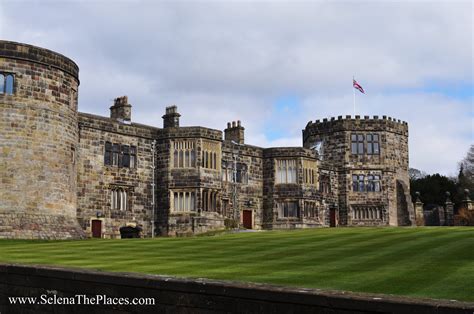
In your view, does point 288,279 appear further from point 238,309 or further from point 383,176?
point 383,176

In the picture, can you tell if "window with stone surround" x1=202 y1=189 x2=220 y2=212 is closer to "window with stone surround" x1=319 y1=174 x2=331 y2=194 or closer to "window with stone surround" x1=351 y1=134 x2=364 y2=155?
"window with stone surround" x1=319 y1=174 x2=331 y2=194

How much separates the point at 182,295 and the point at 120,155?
31.2 meters

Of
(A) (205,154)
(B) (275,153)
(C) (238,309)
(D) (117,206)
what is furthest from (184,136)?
(C) (238,309)

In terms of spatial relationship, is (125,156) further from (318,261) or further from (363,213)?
(318,261)

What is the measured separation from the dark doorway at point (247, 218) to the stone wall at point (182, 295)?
34956 mm

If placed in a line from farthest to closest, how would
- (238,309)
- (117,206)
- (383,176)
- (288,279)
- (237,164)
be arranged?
(383,176) → (237,164) → (117,206) → (288,279) → (238,309)

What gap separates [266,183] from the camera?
162 ft

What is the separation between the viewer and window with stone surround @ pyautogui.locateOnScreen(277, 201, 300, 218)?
1912 inches

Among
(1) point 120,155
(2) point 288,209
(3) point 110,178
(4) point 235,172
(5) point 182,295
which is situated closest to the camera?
(5) point 182,295

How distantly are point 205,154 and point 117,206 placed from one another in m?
7.00

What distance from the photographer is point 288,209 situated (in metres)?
48.8

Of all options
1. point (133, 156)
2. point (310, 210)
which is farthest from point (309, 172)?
point (133, 156)

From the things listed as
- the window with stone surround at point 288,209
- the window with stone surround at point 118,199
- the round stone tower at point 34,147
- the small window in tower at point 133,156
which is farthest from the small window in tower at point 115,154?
the window with stone surround at point 288,209

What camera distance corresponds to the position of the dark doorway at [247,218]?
47.2 meters
